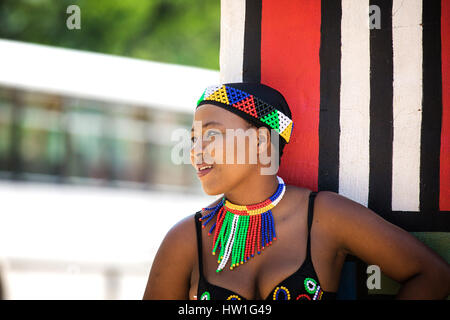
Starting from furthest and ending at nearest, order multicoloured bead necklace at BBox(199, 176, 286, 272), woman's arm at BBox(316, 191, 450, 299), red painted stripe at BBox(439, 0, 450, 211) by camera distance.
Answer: red painted stripe at BBox(439, 0, 450, 211) < multicoloured bead necklace at BBox(199, 176, 286, 272) < woman's arm at BBox(316, 191, 450, 299)

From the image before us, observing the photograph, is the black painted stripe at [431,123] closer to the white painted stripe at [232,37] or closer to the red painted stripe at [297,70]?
the red painted stripe at [297,70]

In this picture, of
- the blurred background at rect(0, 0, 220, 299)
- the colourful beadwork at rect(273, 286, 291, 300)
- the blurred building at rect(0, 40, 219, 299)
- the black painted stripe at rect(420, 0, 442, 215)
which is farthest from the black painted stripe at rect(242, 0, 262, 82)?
the blurred building at rect(0, 40, 219, 299)

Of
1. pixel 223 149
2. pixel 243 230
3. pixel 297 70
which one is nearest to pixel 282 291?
pixel 243 230

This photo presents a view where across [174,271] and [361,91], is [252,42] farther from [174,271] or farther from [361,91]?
[174,271]

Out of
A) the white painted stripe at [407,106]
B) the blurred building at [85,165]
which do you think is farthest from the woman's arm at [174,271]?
the blurred building at [85,165]

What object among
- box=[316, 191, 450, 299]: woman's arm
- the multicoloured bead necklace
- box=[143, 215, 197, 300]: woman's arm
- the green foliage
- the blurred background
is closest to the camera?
box=[316, 191, 450, 299]: woman's arm

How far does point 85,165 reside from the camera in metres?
9.72

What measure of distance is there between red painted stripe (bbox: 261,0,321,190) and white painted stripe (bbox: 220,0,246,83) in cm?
14

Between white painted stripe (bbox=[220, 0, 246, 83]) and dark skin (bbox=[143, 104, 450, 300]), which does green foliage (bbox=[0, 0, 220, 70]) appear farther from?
dark skin (bbox=[143, 104, 450, 300])

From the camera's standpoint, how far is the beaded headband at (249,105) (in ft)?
9.07

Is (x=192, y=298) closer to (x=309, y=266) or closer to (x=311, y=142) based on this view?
(x=309, y=266)

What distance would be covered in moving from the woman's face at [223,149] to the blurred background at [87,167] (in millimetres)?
5460

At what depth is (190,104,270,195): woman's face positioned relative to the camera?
8.95 ft

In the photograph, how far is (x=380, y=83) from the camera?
3.29m
